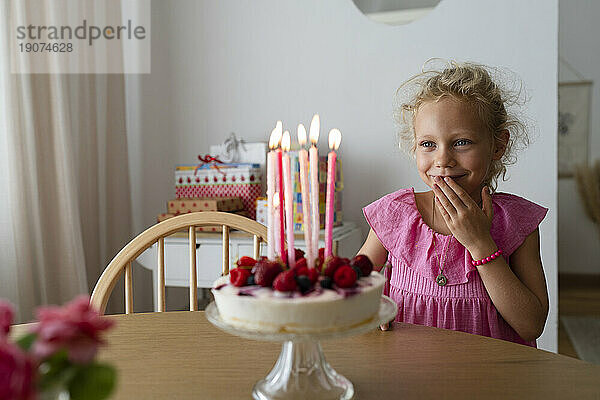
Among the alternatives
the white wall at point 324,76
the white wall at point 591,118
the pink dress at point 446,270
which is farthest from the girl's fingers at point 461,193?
the white wall at point 591,118

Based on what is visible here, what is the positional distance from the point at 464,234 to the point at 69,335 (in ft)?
2.90

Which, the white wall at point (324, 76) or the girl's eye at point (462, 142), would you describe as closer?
the girl's eye at point (462, 142)

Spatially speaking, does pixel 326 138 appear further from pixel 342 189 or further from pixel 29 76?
pixel 29 76

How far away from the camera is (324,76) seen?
2346mm

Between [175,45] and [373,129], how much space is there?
3.18ft

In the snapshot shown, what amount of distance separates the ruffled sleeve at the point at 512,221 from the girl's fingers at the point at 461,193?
4.6 inches

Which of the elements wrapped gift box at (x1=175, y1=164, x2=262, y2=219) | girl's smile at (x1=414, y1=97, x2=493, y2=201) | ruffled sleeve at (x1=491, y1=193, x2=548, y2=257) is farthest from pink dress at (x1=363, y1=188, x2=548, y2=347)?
wrapped gift box at (x1=175, y1=164, x2=262, y2=219)

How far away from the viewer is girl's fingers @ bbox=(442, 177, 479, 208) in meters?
1.13

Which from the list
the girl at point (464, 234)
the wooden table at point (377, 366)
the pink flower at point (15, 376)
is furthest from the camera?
the girl at point (464, 234)

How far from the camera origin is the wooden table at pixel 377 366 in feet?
2.24

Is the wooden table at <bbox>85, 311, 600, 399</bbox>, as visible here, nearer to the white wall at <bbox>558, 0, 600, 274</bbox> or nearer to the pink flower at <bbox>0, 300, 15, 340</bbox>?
the pink flower at <bbox>0, 300, 15, 340</bbox>

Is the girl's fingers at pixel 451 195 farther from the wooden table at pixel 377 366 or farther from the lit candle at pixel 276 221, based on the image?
the lit candle at pixel 276 221

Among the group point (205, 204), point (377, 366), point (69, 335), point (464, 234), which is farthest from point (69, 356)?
point (205, 204)

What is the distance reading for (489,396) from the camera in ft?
2.19
